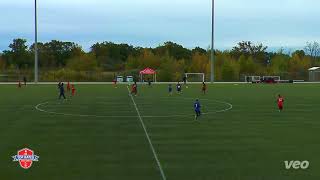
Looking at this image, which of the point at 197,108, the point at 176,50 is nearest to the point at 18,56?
the point at 176,50

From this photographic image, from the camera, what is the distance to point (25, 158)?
51.6 ft

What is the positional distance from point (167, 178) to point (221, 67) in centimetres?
9594

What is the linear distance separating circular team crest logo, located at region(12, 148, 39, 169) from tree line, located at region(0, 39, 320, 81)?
8242cm

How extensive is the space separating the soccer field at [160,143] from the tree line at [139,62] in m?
70.5

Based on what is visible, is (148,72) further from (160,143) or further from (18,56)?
(160,143)

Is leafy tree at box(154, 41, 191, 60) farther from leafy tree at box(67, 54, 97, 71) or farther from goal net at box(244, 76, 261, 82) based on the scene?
goal net at box(244, 76, 261, 82)

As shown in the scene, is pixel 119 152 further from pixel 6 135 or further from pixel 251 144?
pixel 6 135

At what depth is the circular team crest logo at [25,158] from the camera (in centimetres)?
1488

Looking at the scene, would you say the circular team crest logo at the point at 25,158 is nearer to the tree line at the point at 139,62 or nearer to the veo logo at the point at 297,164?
the veo logo at the point at 297,164

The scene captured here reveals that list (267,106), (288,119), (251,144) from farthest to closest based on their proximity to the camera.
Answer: (267,106), (288,119), (251,144)

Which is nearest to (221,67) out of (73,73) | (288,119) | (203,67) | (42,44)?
(203,67)

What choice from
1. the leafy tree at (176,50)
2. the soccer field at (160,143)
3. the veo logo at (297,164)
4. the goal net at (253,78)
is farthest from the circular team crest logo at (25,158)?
the leafy tree at (176,50)

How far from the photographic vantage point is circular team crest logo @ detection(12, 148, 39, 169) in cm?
1488

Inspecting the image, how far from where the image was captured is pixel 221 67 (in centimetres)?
10844
